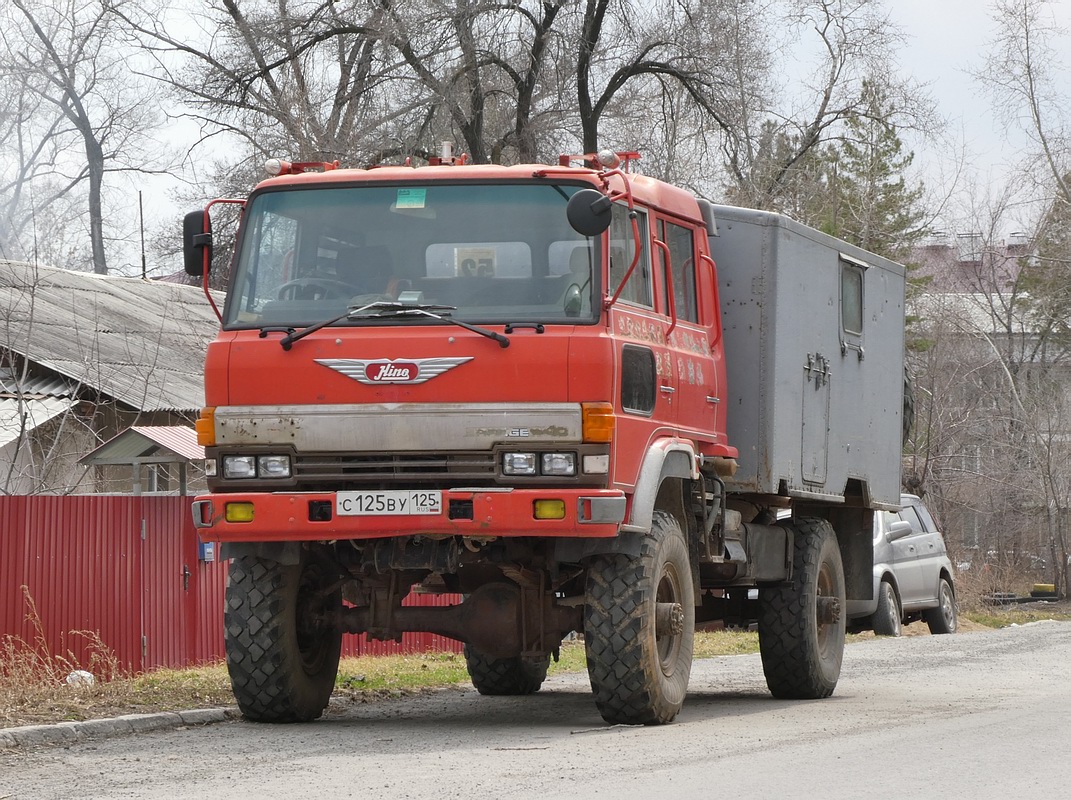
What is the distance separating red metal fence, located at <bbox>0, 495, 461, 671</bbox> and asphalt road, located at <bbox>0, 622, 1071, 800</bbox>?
10.7 ft

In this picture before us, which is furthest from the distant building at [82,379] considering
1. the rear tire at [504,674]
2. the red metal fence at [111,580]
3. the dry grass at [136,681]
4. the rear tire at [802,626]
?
the rear tire at [802,626]

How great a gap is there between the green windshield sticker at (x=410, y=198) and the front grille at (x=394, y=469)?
146 cm

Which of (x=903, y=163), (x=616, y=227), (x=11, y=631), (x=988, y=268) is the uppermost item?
(x=903, y=163)

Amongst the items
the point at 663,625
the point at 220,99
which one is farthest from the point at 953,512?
the point at 663,625

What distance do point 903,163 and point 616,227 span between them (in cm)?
4364

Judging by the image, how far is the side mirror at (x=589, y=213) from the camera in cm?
901

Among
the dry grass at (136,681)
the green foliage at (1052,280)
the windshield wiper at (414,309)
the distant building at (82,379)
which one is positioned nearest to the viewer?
the windshield wiper at (414,309)

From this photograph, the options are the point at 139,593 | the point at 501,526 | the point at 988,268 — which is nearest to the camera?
the point at 501,526

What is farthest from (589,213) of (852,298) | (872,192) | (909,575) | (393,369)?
(872,192)

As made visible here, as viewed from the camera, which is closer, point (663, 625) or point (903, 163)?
point (663, 625)

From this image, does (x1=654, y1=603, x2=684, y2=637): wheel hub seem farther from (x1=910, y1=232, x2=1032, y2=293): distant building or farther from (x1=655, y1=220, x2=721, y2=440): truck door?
(x1=910, y1=232, x2=1032, y2=293): distant building

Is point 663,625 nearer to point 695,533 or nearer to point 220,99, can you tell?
point 695,533

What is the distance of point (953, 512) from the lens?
3994 centimetres

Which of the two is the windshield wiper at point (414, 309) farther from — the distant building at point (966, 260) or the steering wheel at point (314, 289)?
the distant building at point (966, 260)
